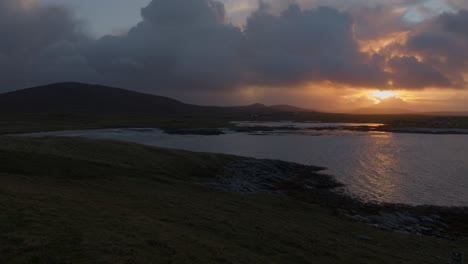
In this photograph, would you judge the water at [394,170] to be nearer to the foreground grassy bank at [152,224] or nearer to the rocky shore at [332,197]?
the rocky shore at [332,197]

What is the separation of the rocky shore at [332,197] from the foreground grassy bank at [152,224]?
3.32 metres

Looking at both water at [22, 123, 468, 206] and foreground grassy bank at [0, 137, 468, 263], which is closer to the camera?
foreground grassy bank at [0, 137, 468, 263]

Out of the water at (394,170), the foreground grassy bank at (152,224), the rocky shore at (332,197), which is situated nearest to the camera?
the foreground grassy bank at (152,224)

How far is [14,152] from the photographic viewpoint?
37.6 metres

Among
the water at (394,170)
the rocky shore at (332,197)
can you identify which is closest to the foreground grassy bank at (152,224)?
the rocky shore at (332,197)

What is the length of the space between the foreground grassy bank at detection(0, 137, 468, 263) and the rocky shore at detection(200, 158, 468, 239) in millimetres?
3319

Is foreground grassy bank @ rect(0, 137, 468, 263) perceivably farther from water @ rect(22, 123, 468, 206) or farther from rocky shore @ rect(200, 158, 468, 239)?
water @ rect(22, 123, 468, 206)

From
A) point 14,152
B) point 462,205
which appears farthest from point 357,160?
point 14,152

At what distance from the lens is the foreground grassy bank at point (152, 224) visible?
1608 centimetres

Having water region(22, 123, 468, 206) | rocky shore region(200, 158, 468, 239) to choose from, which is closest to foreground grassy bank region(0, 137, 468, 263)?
rocky shore region(200, 158, 468, 239)

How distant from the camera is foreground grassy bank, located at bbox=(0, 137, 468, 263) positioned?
633 inches

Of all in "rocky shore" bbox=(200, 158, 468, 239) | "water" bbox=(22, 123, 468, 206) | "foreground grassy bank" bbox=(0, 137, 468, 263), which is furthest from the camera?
"water" bbox=(22, 123, 468, 206)

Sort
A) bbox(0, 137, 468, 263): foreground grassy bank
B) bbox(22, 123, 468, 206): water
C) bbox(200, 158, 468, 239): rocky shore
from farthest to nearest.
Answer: bbox(22, 123, 468, 206): water → bbox(200, 158, 468, 239): rocky shore → bbox(0, 137, 468, 263): foreground grassy bank

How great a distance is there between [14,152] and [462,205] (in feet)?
161
